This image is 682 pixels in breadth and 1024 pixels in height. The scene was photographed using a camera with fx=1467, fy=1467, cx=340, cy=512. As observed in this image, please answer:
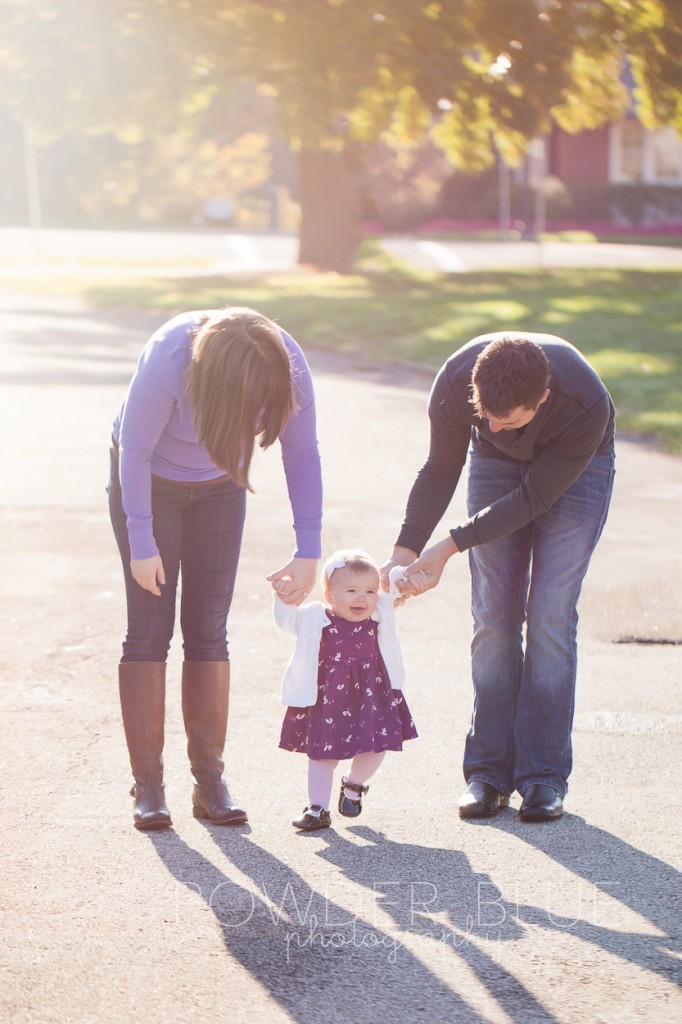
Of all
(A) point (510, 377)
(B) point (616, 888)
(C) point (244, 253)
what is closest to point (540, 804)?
(B) point (616, 888)

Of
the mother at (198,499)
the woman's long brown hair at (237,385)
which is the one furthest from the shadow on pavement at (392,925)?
the woman's long brown hair at (237,385)

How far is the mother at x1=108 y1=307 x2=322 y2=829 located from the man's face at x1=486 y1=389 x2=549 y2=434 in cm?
57

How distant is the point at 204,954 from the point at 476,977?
0.70m

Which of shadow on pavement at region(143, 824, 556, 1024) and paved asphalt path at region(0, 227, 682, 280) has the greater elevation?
paved asphalt path at region(0, 227, 682, 280)

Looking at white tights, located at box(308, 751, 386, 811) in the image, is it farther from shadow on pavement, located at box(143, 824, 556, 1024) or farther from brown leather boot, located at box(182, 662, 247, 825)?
brown leather boot, located at box(182, 662, 247, 825)

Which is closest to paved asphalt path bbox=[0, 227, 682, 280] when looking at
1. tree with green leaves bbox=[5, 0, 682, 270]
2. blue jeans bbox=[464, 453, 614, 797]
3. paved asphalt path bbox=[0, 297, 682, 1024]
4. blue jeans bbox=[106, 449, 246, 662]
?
tree with green leaves bbox=[5, 0, 682, 270]

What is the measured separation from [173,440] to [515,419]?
3.42 feet

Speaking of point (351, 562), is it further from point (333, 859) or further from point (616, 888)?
point (616, 888)

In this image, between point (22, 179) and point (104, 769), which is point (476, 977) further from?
point (22, 179)

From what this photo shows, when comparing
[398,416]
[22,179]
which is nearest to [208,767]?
[398,416]

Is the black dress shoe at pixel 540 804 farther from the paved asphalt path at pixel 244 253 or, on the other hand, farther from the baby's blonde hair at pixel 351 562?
the paved asphalt path at pixel 244 253

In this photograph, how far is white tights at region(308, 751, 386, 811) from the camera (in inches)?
183

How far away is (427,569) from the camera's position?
468cm

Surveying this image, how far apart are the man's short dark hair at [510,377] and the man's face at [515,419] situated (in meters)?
0.02
